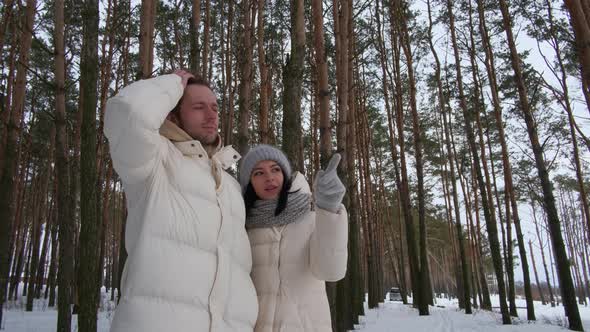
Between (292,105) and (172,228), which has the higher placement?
(292,105)

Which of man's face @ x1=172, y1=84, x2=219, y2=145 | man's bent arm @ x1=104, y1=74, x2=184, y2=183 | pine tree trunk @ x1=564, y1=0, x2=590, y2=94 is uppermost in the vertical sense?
pine tree trunk @ x1=564, y1=0, x2=590, y2=94

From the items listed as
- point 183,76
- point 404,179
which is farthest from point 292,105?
point 404,179

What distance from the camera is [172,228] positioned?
1.27 m

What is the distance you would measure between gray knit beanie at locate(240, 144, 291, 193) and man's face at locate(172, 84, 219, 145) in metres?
0.27

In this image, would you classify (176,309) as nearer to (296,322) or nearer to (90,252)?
(296,322)

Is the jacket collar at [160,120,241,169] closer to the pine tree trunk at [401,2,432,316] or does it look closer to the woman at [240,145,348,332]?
the woman at [240,145,348,332]

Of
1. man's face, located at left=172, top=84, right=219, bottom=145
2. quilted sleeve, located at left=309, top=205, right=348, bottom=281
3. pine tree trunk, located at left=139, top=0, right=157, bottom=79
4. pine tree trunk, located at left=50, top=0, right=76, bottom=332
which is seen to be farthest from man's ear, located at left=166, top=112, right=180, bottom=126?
pine tree trunk, located at left=50, top=0, right=76, bottom=332

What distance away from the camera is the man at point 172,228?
118cm

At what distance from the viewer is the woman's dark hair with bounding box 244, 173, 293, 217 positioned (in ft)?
5.66

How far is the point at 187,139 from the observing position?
1529mm

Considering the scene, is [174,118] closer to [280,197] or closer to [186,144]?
[186,144]

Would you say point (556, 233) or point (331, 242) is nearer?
point (331, 242)

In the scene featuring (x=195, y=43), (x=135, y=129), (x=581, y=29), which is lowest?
(x=135, y=129)

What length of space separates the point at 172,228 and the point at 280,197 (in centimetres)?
59
